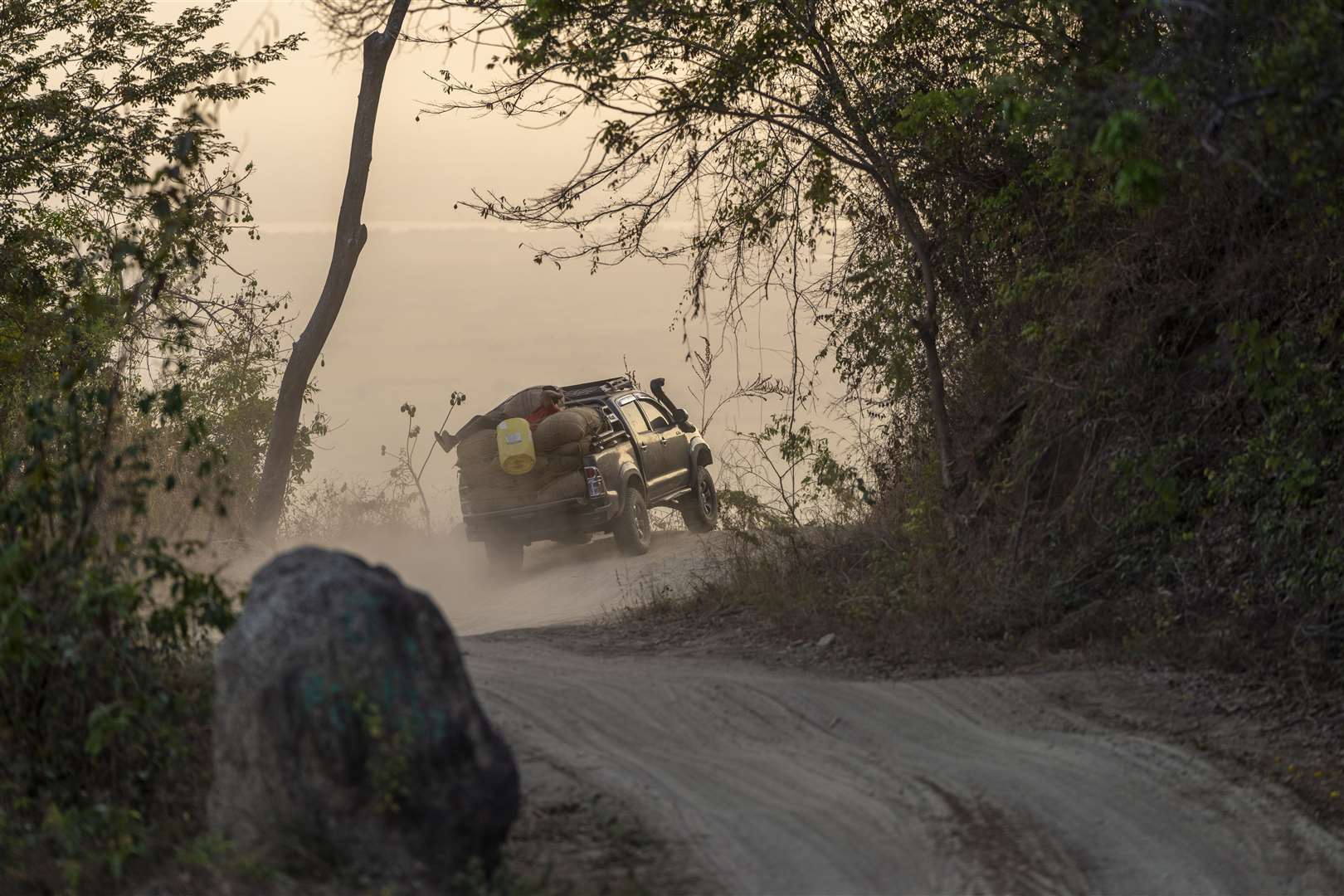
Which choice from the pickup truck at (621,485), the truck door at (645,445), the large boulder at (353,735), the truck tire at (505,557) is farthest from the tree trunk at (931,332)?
the large boulder at (353,735)

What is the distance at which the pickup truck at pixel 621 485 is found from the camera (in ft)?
56.4

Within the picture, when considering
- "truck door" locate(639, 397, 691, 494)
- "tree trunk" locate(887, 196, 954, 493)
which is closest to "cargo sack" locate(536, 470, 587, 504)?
"truck door" locate(639, 397, 691, 494)

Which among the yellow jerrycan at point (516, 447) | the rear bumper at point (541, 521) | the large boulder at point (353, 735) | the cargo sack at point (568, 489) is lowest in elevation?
the large boulder at point (353, 735)

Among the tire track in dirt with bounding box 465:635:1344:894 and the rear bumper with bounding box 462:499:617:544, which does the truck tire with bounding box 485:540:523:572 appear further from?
the tire track in dirt with bounding box 465:635:1344:894

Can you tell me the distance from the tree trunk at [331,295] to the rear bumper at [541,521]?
518cm

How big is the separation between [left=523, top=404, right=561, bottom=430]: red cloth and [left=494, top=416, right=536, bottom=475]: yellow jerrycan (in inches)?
15.7

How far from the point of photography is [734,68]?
1254 centimetres

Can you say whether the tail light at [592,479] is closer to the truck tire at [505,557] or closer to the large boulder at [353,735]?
the truck tire at [505,557]

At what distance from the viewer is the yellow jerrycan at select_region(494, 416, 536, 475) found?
16891 millimetres

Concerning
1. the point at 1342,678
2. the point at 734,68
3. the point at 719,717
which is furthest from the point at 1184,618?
the point at 734,68

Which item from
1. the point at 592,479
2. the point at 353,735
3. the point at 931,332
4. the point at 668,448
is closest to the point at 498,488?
the point at 592,479

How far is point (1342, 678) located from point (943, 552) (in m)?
3.65

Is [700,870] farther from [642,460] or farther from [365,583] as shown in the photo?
[642,460]

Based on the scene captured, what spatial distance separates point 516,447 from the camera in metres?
16.9
